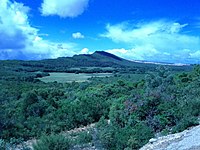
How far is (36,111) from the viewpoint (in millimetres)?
33969

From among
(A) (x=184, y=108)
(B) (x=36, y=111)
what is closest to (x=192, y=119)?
(A) (x=184, y=108)

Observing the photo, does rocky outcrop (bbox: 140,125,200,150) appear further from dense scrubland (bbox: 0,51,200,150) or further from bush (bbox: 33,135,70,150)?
bush (bbox: 33,135,70,150)

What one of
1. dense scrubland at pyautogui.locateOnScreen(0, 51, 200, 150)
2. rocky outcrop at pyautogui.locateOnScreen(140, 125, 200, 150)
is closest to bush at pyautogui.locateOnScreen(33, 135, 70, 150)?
dense scrubland at pyautogui.locateOnScreen(0, 51, 200, 150)

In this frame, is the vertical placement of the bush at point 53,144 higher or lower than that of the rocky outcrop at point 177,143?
lower

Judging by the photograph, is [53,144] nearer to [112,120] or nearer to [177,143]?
[177,143]

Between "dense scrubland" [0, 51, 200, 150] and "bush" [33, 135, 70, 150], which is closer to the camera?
"bush" [33, 135, 70, 150]

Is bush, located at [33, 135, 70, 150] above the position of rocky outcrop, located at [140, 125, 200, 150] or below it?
Answer: below

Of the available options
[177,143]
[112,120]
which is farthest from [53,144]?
[112,120]

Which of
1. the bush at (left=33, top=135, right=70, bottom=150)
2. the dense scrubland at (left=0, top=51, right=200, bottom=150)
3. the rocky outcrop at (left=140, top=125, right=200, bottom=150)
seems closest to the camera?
the rocky outcrop at (left=140, top=125, right=200, bottom=150)

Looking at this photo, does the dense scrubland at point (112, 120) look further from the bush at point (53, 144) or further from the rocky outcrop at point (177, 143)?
the rocky outcrop at point (177, 143)

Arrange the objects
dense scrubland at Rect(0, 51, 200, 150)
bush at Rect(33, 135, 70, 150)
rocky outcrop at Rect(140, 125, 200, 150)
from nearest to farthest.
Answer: rocky outcrop at Rect(140, 125, 200, 150) → bush at Rect(33, 135, 70, 150) → dense scrubland at Rect(0, 51, 200, 150)

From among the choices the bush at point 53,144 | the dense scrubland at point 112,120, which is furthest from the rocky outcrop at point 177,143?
the bush at point 53,144

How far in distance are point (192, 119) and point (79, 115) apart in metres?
14.0

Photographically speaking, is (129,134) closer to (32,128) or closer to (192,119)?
(192,119)
